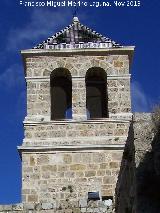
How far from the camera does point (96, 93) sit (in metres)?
19.0

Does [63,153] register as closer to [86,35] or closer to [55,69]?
[55,69]

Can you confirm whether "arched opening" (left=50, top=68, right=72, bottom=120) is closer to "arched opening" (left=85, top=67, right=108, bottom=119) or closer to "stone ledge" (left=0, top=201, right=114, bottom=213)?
"arched opening" (left=85, top=67, right=108, bottom=119)

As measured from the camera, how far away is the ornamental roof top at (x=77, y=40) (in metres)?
18.4

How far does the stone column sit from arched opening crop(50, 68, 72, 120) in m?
0.57

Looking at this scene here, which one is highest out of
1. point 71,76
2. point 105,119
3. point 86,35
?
point 86,35

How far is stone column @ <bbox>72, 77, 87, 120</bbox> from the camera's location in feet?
57.2

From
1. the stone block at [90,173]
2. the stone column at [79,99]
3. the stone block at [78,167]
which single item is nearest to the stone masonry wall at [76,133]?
the stone column at [79,99]

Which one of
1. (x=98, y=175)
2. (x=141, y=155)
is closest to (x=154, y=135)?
(x=141, y=155)

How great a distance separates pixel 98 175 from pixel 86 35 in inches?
173

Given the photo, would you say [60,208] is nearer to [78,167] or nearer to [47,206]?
[47,206]

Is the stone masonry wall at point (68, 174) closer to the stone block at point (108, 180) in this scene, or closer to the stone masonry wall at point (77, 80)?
the stone block at point (108, 180)

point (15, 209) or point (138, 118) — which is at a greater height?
point (138, 118)

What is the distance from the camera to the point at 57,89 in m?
19.1

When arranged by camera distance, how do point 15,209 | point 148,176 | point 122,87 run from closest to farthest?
point 148,176 < point 15,209 < point 122,87
